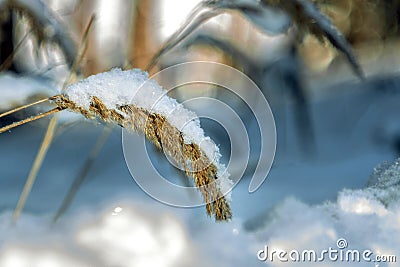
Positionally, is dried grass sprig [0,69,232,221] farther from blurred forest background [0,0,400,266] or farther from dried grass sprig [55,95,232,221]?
blurred forest background [0,0,400,266]

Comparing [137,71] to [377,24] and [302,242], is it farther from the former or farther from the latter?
[377,24]

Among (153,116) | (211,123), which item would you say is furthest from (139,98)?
(211,123)

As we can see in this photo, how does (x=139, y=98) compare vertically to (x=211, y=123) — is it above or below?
below

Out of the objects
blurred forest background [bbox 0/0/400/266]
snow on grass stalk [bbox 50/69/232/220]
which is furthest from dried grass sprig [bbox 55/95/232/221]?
blurred forest background [bbox 0/0/400/266]

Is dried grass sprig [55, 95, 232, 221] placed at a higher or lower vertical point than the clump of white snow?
lower

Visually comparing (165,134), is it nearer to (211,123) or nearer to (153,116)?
(153,116)

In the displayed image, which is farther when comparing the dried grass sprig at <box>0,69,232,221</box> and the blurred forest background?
the blurred forest background

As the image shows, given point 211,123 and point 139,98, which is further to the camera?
point 211,123

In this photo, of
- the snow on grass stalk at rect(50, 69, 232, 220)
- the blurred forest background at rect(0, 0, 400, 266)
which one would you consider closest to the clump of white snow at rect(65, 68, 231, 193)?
the snow on grass stalk at rect(50, 69, 232, 220)

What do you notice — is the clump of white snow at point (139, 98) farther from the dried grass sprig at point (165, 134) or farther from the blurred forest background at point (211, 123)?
the blurred forest background at point (211, 123)
